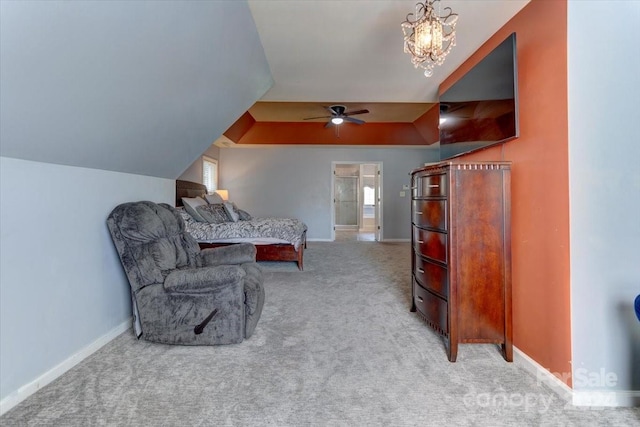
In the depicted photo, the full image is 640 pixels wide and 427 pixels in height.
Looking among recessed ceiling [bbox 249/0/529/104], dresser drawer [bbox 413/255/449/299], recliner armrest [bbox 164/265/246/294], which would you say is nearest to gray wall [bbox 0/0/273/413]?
recessed ceiling [bbox 249/0/529/104]

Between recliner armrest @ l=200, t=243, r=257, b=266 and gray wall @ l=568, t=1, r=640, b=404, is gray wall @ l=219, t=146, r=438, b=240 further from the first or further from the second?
gray wall @ l=568, t=1, r=640, b=404

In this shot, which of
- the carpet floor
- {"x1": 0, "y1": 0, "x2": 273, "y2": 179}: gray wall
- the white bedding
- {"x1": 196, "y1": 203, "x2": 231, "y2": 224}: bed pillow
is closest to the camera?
{"x1": 0, "y1": 0, "x2": 273, "y2": 179}: gray wall

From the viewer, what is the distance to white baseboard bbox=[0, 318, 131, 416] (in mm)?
1475

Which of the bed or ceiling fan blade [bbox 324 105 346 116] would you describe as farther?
ceiling fan blade [bbox 324 105 346 116]

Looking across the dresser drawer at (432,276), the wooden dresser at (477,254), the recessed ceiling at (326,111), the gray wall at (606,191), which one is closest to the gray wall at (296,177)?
the recessed ceiling at (326,111)

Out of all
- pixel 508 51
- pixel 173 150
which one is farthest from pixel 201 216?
pixel 508 51

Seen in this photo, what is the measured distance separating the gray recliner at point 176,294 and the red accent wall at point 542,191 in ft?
6.19

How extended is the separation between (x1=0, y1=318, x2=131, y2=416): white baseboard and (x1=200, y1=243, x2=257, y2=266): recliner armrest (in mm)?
828

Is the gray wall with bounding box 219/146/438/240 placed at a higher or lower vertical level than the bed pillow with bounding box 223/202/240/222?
higher

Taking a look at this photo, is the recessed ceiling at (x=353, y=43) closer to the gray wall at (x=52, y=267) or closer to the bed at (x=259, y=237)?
the gray wall at (x=52, y=267)

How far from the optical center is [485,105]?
87.0 inches

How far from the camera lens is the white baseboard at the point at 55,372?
147 centimetres

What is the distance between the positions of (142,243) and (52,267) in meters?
0.51

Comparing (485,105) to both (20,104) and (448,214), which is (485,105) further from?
(20,104)
